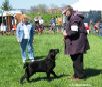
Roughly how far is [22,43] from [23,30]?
1.63 feet

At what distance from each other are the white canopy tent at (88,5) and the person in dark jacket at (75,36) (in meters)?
24.0

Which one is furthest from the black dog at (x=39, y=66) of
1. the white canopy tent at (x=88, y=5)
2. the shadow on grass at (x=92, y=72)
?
the white canopy tent at (x=88, y=5)

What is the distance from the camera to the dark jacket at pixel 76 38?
11.6m

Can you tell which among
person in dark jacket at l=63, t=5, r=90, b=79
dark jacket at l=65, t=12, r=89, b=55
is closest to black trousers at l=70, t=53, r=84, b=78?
person in dark jacket at l=63, t=5, r=90, b=79

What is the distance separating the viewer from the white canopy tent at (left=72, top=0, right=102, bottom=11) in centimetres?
3588

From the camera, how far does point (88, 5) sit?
36.5m

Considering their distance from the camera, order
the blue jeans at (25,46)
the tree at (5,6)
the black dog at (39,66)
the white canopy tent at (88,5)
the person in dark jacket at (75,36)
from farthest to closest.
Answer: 1. the tree at (5,6)
2. the white canopy tent at (88,5)
3. the blue jeans at (25,46)
4. the black dog at (39,66)
5. the person in dark jacket at (75,36)

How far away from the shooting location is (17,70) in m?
14.2

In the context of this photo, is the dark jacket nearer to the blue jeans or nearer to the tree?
the blue jeans

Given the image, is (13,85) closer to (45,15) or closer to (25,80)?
(25,80)

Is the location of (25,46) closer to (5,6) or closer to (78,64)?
(78,64)

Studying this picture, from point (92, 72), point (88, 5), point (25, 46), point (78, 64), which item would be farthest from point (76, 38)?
point (88, 5)

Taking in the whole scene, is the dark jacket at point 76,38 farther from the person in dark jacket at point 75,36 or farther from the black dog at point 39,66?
the black dog at point 39,66

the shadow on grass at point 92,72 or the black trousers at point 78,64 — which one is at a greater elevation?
the black trousers at point 78,64
